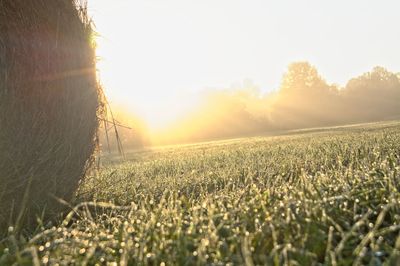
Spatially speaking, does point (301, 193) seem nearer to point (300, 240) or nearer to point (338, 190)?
point (338, 190)

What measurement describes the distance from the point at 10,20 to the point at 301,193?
2.95 m

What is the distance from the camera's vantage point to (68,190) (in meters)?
4.97

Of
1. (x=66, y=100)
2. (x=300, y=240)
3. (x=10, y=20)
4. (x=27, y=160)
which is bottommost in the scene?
(x=300, y=240)

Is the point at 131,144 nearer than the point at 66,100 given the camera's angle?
No

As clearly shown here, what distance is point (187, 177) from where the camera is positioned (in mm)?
6844

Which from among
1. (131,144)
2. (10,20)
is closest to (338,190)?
(10,20)

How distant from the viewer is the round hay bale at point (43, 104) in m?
4.17

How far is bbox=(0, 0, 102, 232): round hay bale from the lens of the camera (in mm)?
4172

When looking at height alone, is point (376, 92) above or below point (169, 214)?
above

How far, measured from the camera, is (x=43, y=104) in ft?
14.5

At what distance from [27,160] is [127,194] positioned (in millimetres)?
1424

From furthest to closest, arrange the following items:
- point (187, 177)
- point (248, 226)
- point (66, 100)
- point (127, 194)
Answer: point (187, 177), point (127, 194), point (66, 100), point (248, 226)

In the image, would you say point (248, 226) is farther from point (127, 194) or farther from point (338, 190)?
point (127, 194)

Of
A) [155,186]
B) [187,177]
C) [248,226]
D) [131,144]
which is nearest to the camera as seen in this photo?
[248,226]
